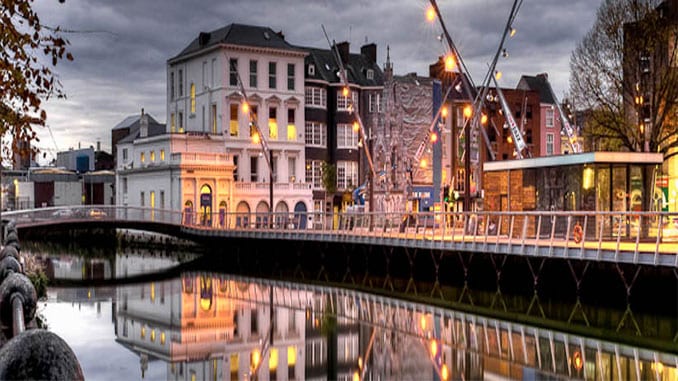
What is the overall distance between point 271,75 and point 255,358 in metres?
53.8

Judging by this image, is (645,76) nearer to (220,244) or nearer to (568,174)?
(568,174)

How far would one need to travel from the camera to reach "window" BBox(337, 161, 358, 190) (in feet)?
264

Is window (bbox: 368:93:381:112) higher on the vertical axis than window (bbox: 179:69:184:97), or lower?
lower

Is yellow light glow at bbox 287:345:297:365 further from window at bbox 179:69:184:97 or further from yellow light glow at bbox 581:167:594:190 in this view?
window at bbox 179:69:184:97

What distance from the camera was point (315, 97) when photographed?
263 feet

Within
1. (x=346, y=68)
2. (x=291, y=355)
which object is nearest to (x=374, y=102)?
(x=346, y=68)

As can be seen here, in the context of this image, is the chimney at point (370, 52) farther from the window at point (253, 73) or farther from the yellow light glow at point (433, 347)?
the yellow light glow at point (433, 347)

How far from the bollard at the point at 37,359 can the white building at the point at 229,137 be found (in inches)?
2512

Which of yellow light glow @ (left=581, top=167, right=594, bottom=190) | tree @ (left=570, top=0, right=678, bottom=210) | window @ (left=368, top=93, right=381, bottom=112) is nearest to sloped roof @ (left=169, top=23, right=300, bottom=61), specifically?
window @ (left=368, top=93, right=381, bottom=112)

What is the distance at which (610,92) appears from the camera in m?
49.0

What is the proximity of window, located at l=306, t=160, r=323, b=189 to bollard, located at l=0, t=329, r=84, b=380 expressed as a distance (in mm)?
72960

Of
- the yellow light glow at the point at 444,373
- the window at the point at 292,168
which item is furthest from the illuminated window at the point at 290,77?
the yellow light glow at the point at 444,373

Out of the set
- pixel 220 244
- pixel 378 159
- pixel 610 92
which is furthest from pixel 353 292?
pixel 378 159

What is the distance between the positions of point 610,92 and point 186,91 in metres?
42.2
